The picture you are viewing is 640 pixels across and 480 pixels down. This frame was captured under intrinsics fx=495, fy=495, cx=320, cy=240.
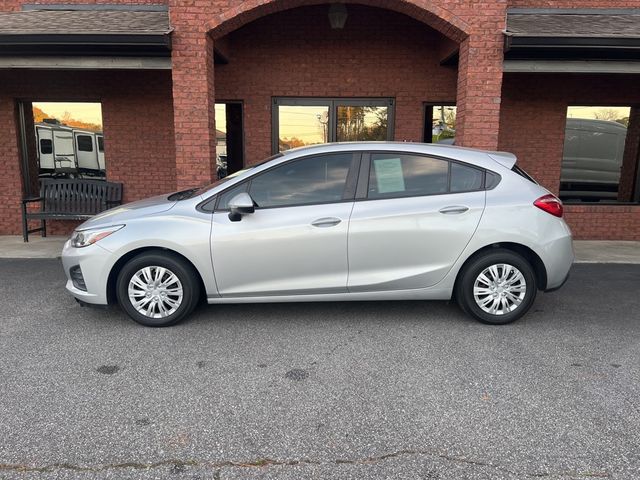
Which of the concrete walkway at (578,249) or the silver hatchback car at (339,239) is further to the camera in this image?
the concrete walkway at (578,249)

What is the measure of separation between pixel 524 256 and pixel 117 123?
7430mm

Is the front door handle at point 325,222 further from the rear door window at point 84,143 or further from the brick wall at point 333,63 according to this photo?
the rear door window at point 84,143

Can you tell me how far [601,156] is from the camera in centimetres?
947

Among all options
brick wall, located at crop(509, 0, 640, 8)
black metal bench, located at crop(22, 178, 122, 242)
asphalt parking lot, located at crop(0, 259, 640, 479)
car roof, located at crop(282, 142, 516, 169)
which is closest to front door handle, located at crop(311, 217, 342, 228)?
car roof, located at crop(282, 142, 516, 169)

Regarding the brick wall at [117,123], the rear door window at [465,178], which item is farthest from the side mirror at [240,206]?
the brick wall at [117,123]

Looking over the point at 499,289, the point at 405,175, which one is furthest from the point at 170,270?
the point at 499,289

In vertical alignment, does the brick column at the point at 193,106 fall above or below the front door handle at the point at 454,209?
above

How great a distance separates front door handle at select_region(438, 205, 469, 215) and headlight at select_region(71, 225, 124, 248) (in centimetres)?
293

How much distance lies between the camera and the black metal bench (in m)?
8.59

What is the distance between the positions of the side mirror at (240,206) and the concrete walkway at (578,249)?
4.45 metres

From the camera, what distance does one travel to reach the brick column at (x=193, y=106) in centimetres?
692

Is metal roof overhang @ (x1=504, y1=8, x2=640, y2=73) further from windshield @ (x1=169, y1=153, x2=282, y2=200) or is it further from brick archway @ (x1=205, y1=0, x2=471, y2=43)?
windshield @ (x1=169, y1=153, x2=282, y2=200)

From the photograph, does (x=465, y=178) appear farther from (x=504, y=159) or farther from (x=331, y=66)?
(x=331, y=66)

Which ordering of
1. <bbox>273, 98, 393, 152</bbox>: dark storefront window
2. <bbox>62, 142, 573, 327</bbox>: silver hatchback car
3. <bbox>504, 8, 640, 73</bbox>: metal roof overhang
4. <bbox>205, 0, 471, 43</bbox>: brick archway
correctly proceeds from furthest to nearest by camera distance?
<bbox>273, 98, 393, 152</bbox>: dark storefront window, <bbox>205, 0, 471, 43</bbox>: brick archway, <bbox>504, 8, 640, 73</bbox>: metal roof overhang, <bbox>62, 142, 573, 327</bbox>: silver hatchback car
